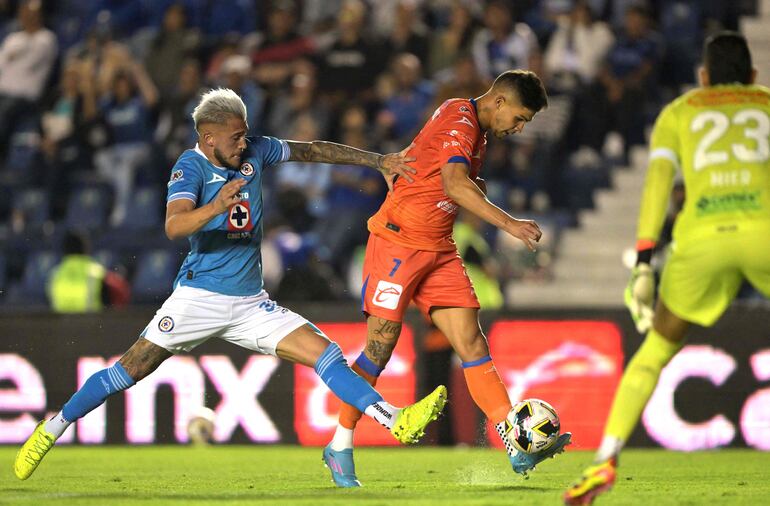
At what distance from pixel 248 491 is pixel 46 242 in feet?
30.2

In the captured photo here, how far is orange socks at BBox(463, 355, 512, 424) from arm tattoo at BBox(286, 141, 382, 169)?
1.32 m

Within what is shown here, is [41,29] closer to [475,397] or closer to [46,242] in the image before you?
[46,242]

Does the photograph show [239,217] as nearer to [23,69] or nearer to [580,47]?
[580,47]

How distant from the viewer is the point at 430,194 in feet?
27.2

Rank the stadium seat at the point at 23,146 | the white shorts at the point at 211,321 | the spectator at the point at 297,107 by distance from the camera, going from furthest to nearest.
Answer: the stadium seat at the point at 23,146, the spectator at the point at 297,107, the white shorts at the point at 211,321

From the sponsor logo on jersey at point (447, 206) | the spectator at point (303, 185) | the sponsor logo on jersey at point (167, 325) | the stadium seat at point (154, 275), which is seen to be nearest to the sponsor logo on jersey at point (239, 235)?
the sponsor logo on jersey at point (167, 325)

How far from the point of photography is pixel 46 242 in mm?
16391

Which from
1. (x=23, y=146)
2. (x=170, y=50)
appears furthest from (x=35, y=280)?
(x=170, y=50)

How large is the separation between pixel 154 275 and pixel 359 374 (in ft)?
25.2

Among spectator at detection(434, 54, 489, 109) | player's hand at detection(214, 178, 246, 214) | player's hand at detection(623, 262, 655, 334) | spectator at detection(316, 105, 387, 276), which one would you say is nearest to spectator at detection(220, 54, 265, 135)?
spectator at detection(316, 105, 387, 276)

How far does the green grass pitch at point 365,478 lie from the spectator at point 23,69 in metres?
6.68

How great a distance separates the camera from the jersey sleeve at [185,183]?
761 centimetres

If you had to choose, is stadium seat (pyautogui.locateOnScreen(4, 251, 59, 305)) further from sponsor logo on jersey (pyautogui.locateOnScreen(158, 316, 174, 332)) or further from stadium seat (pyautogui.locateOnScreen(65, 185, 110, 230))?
sponsor logo on jersey (pyautogui.locateOnScreen(158, 316, 174, 332))

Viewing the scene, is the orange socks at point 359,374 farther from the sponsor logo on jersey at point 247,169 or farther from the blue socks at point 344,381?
the sponsor logo on jersey at point 247,169
